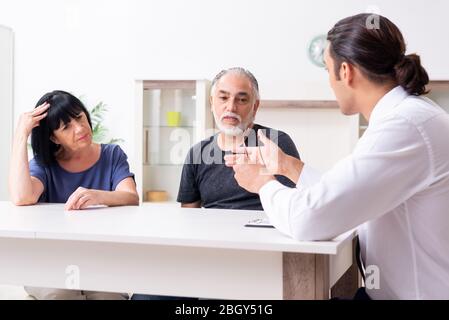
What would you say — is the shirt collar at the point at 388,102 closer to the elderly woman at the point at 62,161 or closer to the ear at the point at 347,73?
the ear at the point at 347,73

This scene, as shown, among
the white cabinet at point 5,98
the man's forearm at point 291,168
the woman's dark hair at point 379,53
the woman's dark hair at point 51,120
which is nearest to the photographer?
the woman's dark hair at point 379,53

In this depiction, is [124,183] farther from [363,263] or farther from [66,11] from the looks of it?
[66,11]

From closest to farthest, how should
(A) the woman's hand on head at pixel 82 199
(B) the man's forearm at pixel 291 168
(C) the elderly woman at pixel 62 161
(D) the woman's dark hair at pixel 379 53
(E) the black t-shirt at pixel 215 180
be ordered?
(D) the woman's dark hair at pixel 379 53 → (B) the man's forearm at pixel 291 168 → (A) the woman's hand on head at pixel 82 199 → (C) the elderly woman at pixel 62 161 → (E) the black t-shirt at pixel 215 180

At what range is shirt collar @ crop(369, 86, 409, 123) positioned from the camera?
147 cm

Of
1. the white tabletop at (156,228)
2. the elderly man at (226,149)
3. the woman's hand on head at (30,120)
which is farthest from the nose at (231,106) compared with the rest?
the woman's hand on head at (30,120)

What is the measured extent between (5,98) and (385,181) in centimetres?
402

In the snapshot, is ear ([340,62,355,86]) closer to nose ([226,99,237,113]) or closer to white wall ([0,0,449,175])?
nose ([226,99,237,113])

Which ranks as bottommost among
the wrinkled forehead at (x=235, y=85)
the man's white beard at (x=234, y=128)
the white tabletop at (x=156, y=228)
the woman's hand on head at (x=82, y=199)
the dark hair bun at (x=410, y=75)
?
the white tabletop at (x=156, y=228)

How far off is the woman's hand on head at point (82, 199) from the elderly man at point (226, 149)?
513 millimetres

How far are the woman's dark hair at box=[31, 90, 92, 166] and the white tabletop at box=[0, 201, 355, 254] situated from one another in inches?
13.8

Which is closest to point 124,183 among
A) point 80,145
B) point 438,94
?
point 80,145

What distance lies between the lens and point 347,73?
1.52 meters

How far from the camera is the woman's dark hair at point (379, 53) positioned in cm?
146
